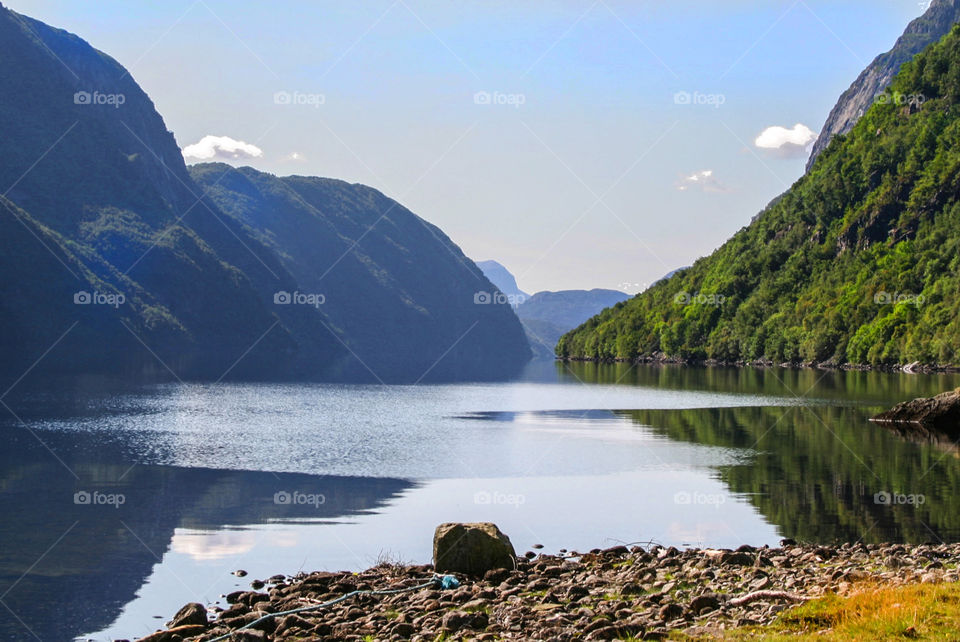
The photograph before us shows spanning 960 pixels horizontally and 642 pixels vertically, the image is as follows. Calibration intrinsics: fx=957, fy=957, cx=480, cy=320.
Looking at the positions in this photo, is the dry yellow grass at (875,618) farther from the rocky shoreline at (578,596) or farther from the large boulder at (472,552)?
the large boulder at (472,552)

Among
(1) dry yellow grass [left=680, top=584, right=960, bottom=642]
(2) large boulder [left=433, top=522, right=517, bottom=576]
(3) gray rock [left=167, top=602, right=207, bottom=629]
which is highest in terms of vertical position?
(1) dry yellow grass [left=680, top=584, right=960, bottom=642]

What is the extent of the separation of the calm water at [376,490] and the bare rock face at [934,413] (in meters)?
3.25

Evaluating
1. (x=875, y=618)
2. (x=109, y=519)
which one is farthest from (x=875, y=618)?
(x=109, y=519)

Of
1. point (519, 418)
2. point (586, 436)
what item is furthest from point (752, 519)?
point (519, 418)

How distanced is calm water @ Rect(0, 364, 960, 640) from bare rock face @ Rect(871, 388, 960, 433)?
325 cm

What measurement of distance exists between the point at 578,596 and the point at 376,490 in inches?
944

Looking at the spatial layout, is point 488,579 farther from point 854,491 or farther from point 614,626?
point 854,491

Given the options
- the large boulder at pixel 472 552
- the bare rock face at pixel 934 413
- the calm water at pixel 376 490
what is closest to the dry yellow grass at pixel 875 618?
the large boulder at pixel 472 552

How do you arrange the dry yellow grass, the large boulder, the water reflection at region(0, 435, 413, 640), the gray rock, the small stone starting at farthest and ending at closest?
the large boulder
the water reflection at region(0, 435, 413, 640)
the gray rock
the small stone
the dry yellow grass

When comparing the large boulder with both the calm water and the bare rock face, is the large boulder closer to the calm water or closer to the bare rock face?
the calm water

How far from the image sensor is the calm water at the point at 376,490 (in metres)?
28.3

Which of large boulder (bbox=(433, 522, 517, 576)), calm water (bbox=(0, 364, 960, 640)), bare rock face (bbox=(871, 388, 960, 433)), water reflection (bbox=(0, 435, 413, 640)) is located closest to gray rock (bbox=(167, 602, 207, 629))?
calm water (bbox=(0, 364, 960, 640))

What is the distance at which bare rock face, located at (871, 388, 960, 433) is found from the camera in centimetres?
6538

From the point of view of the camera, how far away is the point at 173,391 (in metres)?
120
